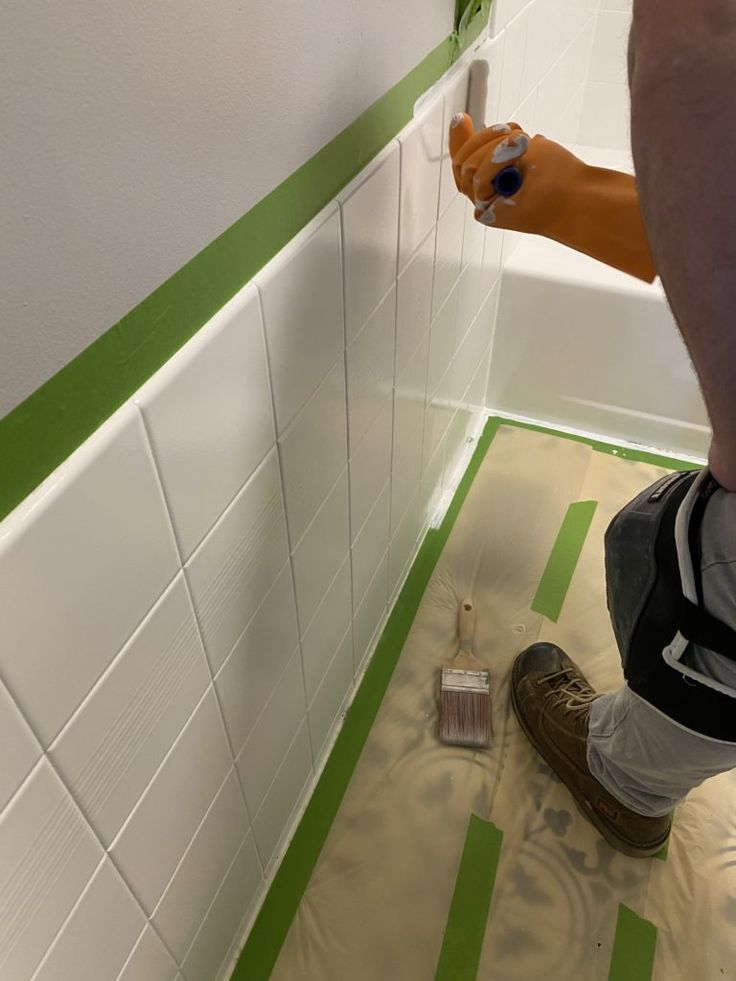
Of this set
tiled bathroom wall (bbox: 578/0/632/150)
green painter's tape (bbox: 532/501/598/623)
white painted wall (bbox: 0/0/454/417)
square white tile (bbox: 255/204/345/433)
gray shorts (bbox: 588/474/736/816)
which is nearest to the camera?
white painted wall (bbox: 0/0/454/417)

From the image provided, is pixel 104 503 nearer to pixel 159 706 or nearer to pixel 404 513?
pixel 159 706

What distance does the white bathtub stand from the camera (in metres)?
1.55

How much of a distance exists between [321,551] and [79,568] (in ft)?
1.50

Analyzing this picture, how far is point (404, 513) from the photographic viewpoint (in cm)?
130

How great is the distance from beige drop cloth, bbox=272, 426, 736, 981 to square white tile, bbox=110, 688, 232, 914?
0.38 m

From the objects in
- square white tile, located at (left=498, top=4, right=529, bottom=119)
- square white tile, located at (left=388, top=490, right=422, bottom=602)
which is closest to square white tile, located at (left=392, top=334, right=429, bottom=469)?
square white tile, located at (left=388, top=490, right=422, bottom=602)

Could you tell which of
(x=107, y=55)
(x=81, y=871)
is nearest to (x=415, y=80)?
(x=107, y=55)

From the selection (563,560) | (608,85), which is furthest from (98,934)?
(608,85)

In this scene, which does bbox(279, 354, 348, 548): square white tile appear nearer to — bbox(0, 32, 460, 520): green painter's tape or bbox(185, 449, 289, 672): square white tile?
bbox(185, 449, 289, 672): square white tile

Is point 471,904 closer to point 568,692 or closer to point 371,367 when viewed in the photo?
point 568,692

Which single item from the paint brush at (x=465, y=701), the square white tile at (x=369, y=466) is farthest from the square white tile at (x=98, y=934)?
the paint brush at (x=465, y=701)

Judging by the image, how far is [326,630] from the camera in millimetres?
1029

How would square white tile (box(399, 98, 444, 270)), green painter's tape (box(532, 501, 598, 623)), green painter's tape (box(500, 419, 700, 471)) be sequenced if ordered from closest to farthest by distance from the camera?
1. square white tile (box(399, 98, 444, 270))
2. green painter's tape (box(532, 501, 598, 623))
3. green painter's tape (box(500, 419, 700, 471))

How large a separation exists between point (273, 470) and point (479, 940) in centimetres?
73
